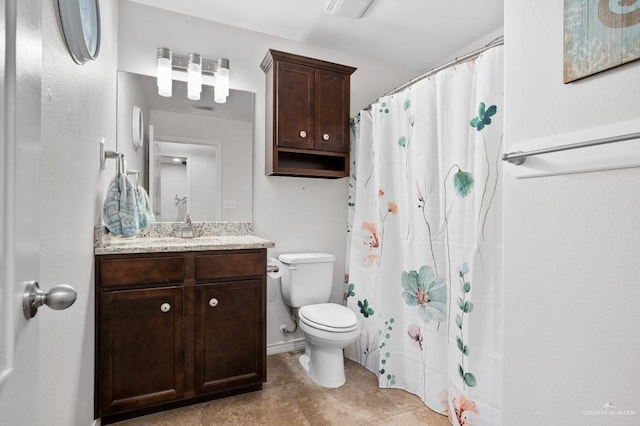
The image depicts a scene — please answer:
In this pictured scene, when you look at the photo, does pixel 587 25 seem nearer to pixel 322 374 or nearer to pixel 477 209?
pixel 477 209

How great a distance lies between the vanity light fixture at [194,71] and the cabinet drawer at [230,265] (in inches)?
46.6

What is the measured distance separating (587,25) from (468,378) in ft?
5.02

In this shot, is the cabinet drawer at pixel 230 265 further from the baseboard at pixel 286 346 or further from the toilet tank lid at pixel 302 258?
the baseboard at pixel 286 346

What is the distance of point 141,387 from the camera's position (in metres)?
1.65

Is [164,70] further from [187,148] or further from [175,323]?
[175,323]

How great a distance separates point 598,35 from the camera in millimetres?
863

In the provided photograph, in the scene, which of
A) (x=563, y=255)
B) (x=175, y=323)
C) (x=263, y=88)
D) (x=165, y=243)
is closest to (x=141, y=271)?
(x=165, y=243)

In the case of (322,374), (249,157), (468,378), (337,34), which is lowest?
(322,374)

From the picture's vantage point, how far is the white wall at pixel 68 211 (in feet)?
3.01

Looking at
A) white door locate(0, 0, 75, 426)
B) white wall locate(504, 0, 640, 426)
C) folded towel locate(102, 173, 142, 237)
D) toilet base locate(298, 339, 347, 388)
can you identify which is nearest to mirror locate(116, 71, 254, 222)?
folded towel locate(102, 173, 142, 237)

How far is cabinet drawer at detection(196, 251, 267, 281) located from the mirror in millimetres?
556

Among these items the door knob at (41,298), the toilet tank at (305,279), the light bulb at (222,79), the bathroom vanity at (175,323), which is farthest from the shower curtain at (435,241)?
the door knob at (41,298)

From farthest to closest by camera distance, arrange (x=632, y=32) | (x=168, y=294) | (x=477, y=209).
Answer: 1. (x=168, y=294)
2. (x=477, y=209)
3. (x=632, y=32)

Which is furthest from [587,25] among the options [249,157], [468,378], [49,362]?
[249,157]
